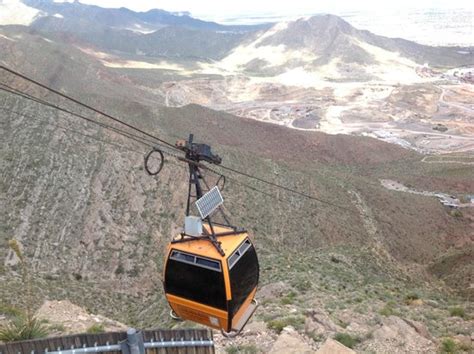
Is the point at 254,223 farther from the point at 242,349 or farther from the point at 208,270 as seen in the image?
the point at 208,270

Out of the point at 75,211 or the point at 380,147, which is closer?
the point at 75,211

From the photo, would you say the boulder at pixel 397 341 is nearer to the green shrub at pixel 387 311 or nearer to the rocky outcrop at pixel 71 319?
the green shrub at pixel 387 311

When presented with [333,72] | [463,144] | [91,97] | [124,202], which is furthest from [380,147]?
[333,72]

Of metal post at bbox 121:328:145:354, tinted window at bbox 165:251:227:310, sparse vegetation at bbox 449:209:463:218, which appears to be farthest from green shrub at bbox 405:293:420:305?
sparse vegetation at bbox 449:209:463:218

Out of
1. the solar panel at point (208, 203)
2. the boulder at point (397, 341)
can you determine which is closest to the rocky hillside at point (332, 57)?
the boulder at point (397, 341)

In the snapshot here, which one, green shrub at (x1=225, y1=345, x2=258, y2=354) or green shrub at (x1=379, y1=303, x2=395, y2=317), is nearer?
green shrub at (x1=225, y1=345, x2=258, y2=354)

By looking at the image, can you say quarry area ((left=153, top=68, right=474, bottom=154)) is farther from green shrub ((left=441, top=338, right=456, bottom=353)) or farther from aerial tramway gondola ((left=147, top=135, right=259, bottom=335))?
aerial tramway gondola ((left=147, top=135, right=259, bottom=335))

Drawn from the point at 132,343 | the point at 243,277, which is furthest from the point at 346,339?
the point at 132,343

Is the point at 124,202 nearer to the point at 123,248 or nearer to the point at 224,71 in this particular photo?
the point at 123,248
